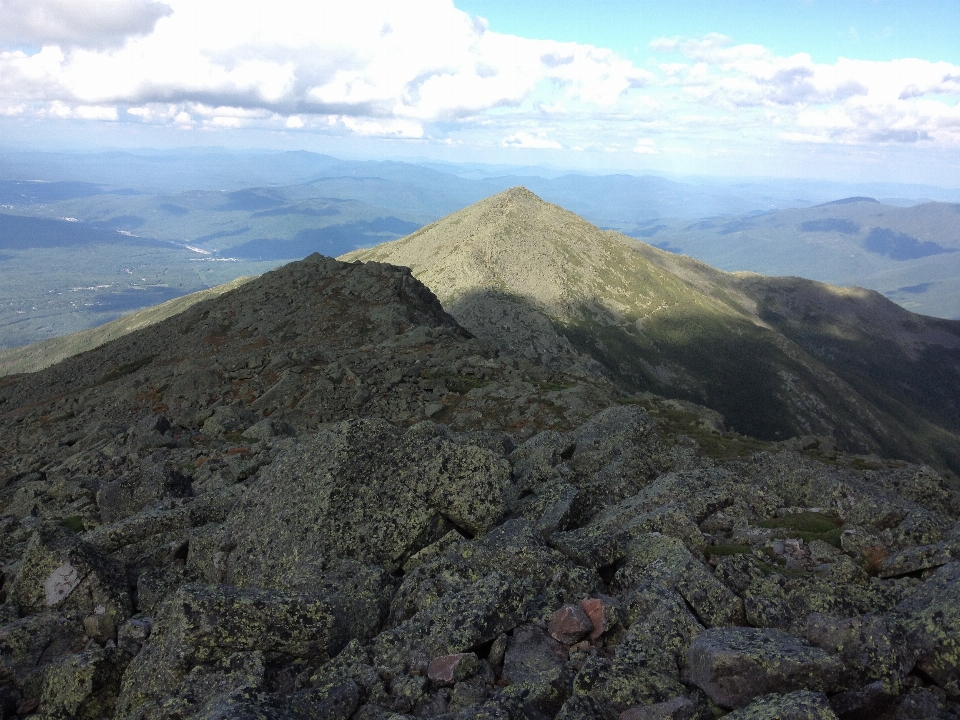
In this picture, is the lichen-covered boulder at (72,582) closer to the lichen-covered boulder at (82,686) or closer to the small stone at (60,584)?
the small stone at (60,584)

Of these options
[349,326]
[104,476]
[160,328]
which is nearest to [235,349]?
[349,326]

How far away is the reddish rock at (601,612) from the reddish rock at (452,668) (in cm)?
228

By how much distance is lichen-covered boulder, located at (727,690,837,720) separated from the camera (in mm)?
7652

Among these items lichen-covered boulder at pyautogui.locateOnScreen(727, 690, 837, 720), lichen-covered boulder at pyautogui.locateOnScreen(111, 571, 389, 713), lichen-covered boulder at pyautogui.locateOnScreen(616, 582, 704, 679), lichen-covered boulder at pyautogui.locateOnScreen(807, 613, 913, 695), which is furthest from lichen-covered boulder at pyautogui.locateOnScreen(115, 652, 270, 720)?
lichen-covered boulder at pyautogui.locateOnScreen(807, 613, 913, 695)

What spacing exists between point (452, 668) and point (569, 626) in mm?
2275

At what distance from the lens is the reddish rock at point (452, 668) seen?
32.6 ft

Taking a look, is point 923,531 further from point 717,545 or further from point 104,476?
point 104,476

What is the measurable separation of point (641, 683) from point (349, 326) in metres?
52.2

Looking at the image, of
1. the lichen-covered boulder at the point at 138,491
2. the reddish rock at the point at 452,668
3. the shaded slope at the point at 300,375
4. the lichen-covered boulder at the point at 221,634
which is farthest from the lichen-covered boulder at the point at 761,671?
the shaded slope at the point at 300,375

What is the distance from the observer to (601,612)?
11070mm

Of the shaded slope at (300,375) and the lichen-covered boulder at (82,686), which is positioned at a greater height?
the lichen-covered boulder at (82,686)

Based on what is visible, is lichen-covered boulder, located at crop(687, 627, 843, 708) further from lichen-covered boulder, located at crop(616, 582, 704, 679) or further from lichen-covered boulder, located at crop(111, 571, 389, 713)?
lichen-covered boulder, located at crop(111, 571, 389, 713)

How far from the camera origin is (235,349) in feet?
184

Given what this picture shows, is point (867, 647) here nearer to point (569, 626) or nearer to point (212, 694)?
point (569, 626)
